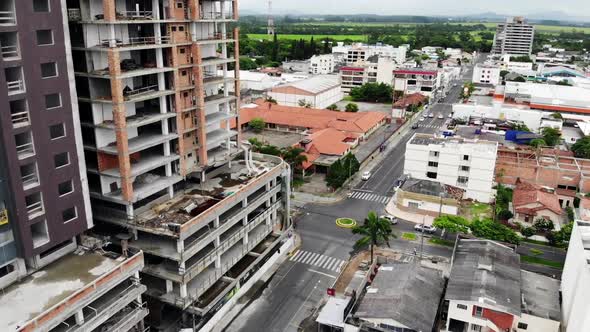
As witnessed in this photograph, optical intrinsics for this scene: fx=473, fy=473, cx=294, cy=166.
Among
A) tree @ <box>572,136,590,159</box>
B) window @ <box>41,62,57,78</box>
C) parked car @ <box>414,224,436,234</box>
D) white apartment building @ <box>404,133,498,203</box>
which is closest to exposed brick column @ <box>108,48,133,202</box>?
window @ <box>41,62,57,78</box>

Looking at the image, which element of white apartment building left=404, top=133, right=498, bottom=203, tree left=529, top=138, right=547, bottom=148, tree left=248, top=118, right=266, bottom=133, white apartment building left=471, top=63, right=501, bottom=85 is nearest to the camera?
white apartment building left=404, top=133, right=498, bottom=203

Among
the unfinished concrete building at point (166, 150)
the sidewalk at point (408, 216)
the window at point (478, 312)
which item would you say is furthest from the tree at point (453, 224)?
the unfinished concrete building at point (166, 150)

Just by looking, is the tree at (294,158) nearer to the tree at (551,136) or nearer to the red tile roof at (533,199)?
the red tile roof at (533,199)

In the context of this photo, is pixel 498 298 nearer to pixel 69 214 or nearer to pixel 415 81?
pixel 69 214

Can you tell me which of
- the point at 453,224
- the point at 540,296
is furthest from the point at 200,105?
the point at 540,296

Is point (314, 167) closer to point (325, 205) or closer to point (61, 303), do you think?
point (325, 205)

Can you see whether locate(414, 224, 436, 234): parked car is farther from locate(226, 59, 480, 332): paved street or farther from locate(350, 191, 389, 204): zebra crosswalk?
locate(350, 191, 389, 204): zebra crosswalk
